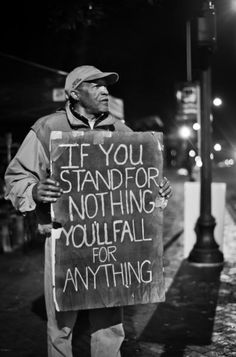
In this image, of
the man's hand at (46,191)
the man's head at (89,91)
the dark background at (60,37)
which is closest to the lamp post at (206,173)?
the dark background at (60,37)

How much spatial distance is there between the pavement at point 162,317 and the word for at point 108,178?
1.83 metres

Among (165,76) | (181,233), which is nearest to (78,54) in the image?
(181,233)

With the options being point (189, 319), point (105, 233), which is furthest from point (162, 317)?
point (105, 233)

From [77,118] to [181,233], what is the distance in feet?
27.8

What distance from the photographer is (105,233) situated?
3.18m

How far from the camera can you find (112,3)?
711cm

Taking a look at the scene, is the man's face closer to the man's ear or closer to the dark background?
the man's ear

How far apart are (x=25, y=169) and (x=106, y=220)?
0.56 meters

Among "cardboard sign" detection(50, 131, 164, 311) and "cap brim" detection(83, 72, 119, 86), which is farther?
"cap brim" detection(83, 72, 119, 86)

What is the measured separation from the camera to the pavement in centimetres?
451

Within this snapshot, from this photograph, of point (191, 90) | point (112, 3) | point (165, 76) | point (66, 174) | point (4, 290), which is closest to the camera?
point (66, 174)

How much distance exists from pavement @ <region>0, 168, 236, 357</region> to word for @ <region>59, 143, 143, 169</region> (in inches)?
76.8

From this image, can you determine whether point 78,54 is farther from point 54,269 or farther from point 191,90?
point 54,269

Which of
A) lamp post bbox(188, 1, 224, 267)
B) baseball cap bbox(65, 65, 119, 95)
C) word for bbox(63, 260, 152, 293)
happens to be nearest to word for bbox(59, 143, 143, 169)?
baseball cap bbox(65, 65, 119, 95)
